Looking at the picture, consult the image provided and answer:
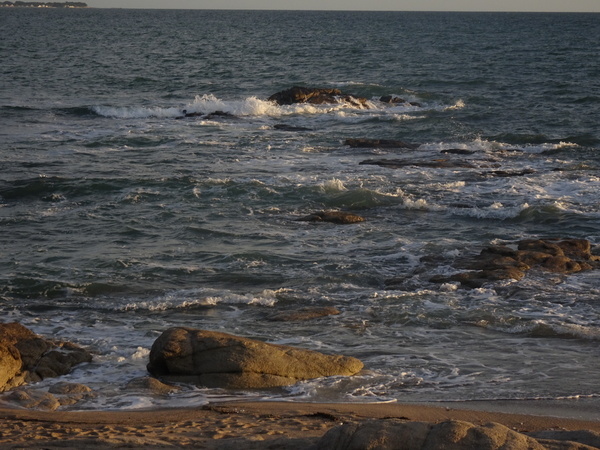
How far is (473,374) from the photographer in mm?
9188

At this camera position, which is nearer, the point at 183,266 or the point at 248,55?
the point at 183,266

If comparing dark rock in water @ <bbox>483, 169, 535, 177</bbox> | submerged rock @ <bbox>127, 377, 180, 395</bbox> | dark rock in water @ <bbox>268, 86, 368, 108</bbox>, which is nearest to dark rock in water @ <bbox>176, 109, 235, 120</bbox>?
dark rock in water @ <bbox>268, 86, 368, 108</bbox>

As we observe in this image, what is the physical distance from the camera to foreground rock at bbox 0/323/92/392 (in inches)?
343

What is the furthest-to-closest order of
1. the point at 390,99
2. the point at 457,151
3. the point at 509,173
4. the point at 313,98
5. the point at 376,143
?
the point at 390,99
the point at 313,98
the point at 376,143
the point at 457,151
the point at 509,173

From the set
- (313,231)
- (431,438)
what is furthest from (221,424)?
(313,231)

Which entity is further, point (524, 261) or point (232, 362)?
point (524, 261)

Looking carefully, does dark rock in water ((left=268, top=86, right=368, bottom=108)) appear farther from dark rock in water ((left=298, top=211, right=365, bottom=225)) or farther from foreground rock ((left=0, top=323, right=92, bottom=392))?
foreground rock ((left=0, top=323, right=92, bottom=392))

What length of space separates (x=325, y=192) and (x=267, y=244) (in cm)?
391

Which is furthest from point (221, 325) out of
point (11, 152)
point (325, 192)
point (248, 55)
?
point (248, 55)

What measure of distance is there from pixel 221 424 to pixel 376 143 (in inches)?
710

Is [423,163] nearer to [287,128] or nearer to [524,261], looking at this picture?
[287,128]

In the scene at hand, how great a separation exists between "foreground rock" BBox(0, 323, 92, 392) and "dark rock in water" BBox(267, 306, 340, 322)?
2.61 metres

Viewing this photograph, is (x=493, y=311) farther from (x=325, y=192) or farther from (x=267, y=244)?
(x=325, y=192)

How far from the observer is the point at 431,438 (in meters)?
5.63
